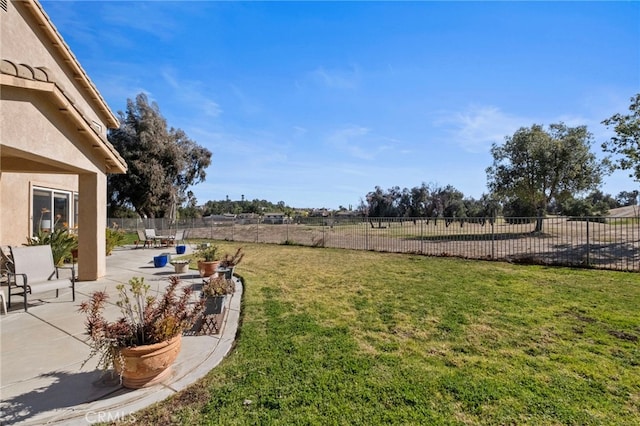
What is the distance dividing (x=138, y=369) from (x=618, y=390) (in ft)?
14.2

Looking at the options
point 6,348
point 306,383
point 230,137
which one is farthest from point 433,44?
point 230,137

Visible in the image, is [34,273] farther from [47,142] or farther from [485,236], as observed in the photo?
[485,236]

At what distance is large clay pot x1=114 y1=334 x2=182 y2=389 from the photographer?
2568 mm

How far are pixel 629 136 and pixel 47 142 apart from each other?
20685 mm

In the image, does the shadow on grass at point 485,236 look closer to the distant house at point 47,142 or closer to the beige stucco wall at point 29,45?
the distant house at point 47,142

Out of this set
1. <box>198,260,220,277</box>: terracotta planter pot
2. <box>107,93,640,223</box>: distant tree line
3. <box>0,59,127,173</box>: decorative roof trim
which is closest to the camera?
<box>0,59,127,173</box>: decorative roof trim

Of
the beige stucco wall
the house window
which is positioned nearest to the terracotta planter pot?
the beige stucco wall

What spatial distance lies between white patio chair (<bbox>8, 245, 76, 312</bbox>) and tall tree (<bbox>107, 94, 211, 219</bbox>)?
20.3 m

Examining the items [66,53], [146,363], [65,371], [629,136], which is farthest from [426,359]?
[629,136]

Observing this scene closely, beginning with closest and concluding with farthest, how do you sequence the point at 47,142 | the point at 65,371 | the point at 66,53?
the point at 65,371, the point at 47,142, the point at 66,53

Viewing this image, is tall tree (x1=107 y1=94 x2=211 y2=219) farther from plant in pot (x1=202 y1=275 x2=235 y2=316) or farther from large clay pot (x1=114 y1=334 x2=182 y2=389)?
large clay pot (x1=114 y1=334 x2=182 y2=389)

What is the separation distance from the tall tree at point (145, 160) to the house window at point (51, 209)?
12.6m

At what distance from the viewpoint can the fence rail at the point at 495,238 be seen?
970 cm

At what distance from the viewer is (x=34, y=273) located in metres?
5.28
